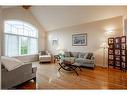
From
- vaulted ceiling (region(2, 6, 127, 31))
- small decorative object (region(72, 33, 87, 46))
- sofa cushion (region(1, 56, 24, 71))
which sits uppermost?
vaulted ceiling (region(2, 6, 127, 31))

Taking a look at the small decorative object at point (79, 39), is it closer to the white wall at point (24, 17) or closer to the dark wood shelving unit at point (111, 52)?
the dark wood shelving unit at point (111, 52)

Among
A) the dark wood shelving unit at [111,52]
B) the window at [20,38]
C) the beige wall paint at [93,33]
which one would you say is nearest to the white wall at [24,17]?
the window at [20,38]

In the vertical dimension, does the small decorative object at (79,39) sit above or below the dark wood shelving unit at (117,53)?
above

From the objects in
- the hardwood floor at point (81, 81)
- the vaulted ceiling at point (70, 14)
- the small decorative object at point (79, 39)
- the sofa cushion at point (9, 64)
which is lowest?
the hardwood floor at point (81, 81)

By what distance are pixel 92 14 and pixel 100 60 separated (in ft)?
7.93

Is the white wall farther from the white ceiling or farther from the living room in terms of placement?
the white ceiling

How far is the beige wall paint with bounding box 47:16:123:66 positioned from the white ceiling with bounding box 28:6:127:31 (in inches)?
11.3

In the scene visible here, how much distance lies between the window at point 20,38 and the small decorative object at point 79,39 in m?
2.95

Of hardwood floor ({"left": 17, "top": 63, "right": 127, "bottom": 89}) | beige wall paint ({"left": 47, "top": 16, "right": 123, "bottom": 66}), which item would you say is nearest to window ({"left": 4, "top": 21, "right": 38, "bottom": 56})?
beige wall paint ({"left": 47, "top": 16, "right": 123, "bottom": 66})

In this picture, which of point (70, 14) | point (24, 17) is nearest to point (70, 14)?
point (70, 14)

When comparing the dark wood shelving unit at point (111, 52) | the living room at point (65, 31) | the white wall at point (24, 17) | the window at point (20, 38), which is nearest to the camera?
the living room at point (65, 31)

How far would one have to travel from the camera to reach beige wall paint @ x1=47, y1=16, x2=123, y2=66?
225 inches

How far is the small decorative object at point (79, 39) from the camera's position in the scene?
7.03 m

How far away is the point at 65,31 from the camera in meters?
8.09
